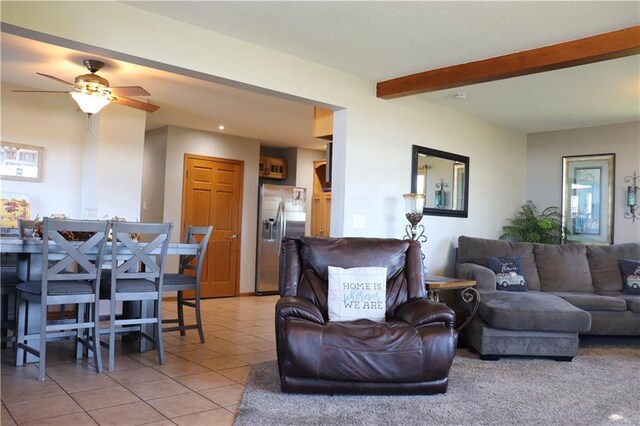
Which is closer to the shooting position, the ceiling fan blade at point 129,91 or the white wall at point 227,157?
the ceiling fan blade at point 129,91

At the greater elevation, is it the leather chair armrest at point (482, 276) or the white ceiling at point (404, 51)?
the white ceiling at point (404, 51)

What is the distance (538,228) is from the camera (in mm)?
6113

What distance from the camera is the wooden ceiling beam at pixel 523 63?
10.7 ft

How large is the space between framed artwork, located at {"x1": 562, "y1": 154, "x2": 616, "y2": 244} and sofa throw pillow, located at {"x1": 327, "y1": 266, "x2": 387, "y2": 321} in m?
3.75

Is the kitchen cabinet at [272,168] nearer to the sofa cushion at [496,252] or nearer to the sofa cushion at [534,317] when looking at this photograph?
the sofa cushion at [496,252]

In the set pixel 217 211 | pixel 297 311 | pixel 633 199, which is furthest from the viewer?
pixel 217 211

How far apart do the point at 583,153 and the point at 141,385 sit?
5462 millimetres

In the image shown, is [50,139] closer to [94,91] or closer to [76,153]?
[76,153]

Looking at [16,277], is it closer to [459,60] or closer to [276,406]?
[276,406]

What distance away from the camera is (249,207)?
765cm

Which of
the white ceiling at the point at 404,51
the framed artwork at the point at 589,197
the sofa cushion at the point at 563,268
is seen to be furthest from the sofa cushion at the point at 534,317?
the framed artwork at the point at 589,197

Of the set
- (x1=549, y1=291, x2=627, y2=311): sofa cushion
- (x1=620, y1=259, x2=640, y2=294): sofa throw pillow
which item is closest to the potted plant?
(x1=620, y1=259, x2=640, y2=294): sofa throw pillow

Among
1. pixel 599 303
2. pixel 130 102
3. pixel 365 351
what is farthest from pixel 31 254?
pixel 599 303

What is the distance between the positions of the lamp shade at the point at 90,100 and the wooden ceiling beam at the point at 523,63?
234 cm
